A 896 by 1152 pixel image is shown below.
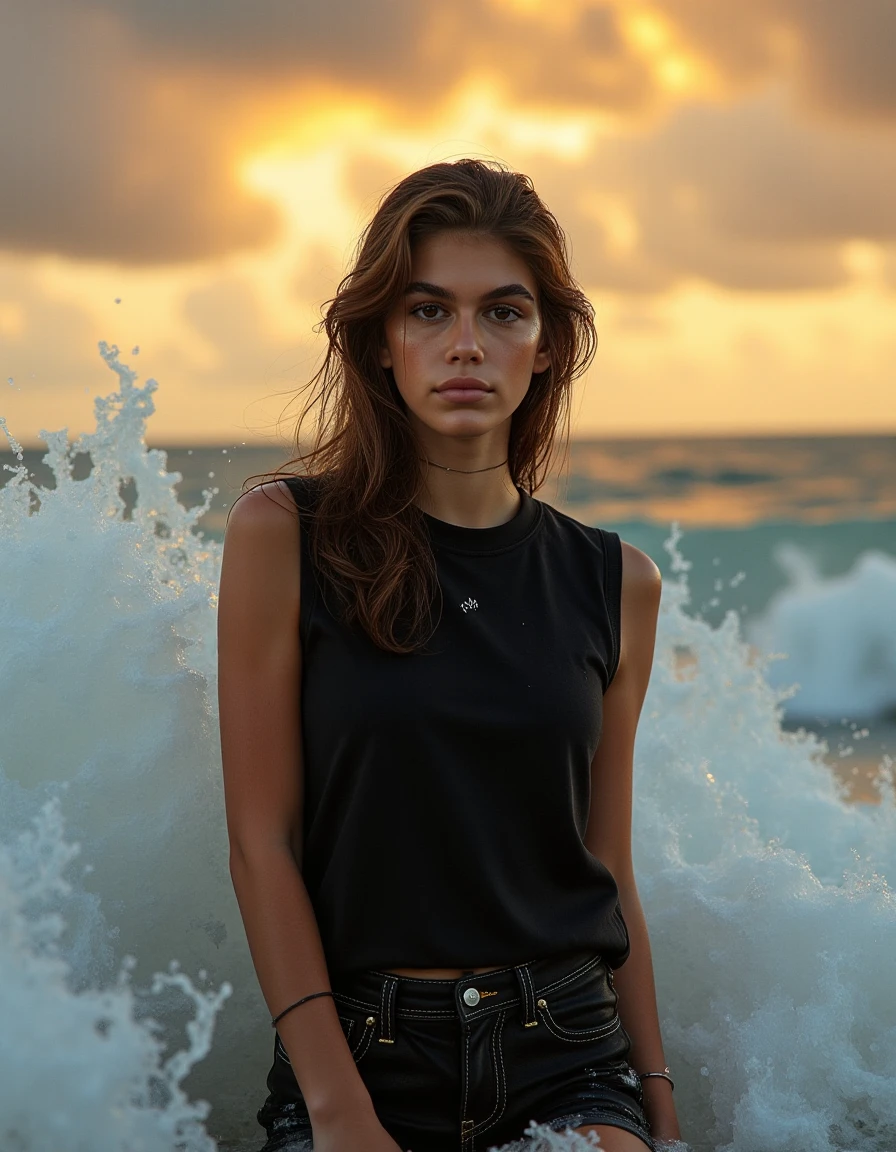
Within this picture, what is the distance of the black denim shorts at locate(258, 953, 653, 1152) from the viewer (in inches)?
84.7

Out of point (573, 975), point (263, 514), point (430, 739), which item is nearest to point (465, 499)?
point (263, 514)

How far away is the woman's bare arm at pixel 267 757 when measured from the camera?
2182 mm

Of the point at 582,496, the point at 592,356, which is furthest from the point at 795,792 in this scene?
the point at 582,496

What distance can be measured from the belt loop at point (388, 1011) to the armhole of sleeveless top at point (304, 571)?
0.58 meters

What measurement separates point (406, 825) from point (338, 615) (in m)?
0.37

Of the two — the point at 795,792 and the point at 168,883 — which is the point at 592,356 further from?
the point at 795,792

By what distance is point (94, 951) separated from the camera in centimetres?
258

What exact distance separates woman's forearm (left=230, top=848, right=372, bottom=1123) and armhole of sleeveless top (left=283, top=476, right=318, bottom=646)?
39cm

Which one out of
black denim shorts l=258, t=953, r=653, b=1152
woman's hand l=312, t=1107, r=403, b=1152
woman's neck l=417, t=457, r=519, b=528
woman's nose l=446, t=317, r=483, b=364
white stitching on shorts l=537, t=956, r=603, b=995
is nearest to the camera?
woman's hand l=312, t=1107, r=403, b=1152

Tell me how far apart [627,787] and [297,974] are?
807 millimetres

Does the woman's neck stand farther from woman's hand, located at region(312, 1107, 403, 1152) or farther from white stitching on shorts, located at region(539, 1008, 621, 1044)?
woman's hand, located at region(312, 1107, 403, 1152)

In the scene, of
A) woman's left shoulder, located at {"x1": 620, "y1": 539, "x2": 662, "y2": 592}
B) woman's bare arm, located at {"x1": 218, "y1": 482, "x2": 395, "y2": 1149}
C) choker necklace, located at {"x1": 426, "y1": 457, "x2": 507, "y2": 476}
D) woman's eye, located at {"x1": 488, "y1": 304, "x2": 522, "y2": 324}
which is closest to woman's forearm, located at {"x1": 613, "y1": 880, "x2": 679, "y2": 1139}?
woman's left shoulder, located at {"x1": 620, "y1": 539, "x2": 662, "y2": 592}

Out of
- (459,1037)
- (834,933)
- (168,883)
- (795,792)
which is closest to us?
(459,1037)

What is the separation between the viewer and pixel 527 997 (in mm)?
2219
